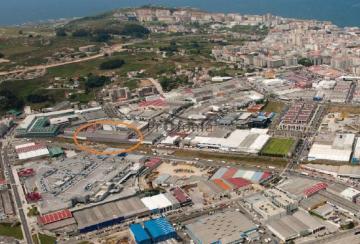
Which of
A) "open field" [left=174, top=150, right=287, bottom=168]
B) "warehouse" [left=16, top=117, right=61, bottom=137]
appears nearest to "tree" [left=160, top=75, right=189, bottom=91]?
"warehouse" [left=16, top=117, right=61, bottom=137]

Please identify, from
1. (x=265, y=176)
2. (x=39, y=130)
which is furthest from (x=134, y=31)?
(x=265, y=176)

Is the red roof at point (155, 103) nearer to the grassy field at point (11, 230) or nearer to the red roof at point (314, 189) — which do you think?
the red roof at point (314, 189)

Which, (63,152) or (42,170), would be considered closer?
(42,170)

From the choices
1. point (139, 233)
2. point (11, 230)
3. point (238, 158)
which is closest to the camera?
point (139, 233)

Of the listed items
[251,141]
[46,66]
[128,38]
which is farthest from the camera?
[128,38]

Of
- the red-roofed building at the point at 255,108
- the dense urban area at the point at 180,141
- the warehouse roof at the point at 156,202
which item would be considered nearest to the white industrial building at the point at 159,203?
the warehouse roof at the point at 156,202

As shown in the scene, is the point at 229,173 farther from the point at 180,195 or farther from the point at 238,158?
the point at 180,195

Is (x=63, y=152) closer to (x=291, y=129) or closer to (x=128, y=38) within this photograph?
(x=291, y=129)

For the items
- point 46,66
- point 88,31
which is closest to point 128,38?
point 88,31
